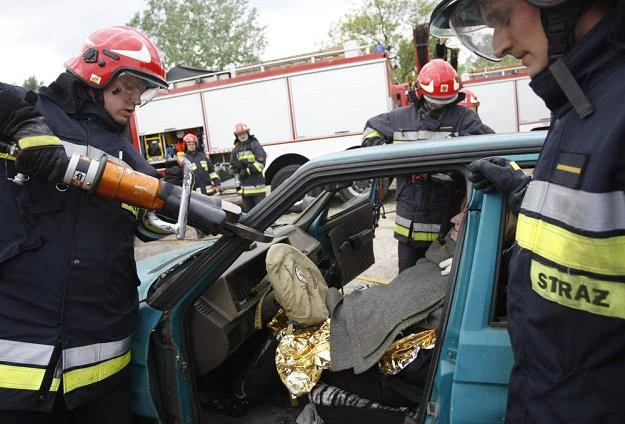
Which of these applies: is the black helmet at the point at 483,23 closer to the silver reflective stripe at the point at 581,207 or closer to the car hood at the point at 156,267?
the silver reflective stripe at the point at 581,207

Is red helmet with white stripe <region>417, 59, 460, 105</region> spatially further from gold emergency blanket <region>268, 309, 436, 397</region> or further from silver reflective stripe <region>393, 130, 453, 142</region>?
gold emergency blanket <region>268, 309, 436, 397</region>

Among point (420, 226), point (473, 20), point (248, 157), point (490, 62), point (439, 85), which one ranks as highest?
point (490, 62)

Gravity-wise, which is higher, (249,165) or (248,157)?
(248,157)

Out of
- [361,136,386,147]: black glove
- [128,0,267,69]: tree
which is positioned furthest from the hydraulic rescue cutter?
[128,0,267,69]: tree

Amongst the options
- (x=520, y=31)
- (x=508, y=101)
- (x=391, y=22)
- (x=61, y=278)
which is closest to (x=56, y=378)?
(x=61, y=278)

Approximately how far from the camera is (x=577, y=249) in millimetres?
870

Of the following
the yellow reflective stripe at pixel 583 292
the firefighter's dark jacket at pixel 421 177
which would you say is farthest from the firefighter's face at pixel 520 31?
the firefighter's dark jacket at pixel 421 177

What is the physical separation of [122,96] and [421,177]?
74.2 inches

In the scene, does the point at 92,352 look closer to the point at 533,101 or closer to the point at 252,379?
the point at 252,379

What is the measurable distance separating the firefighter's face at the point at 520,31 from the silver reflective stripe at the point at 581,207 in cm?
29

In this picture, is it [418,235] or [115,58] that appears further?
[418,235]

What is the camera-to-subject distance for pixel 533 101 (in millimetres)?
12828

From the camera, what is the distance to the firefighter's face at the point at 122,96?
5.85 ft

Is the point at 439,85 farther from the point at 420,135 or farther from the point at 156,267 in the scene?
the point at 156,267
